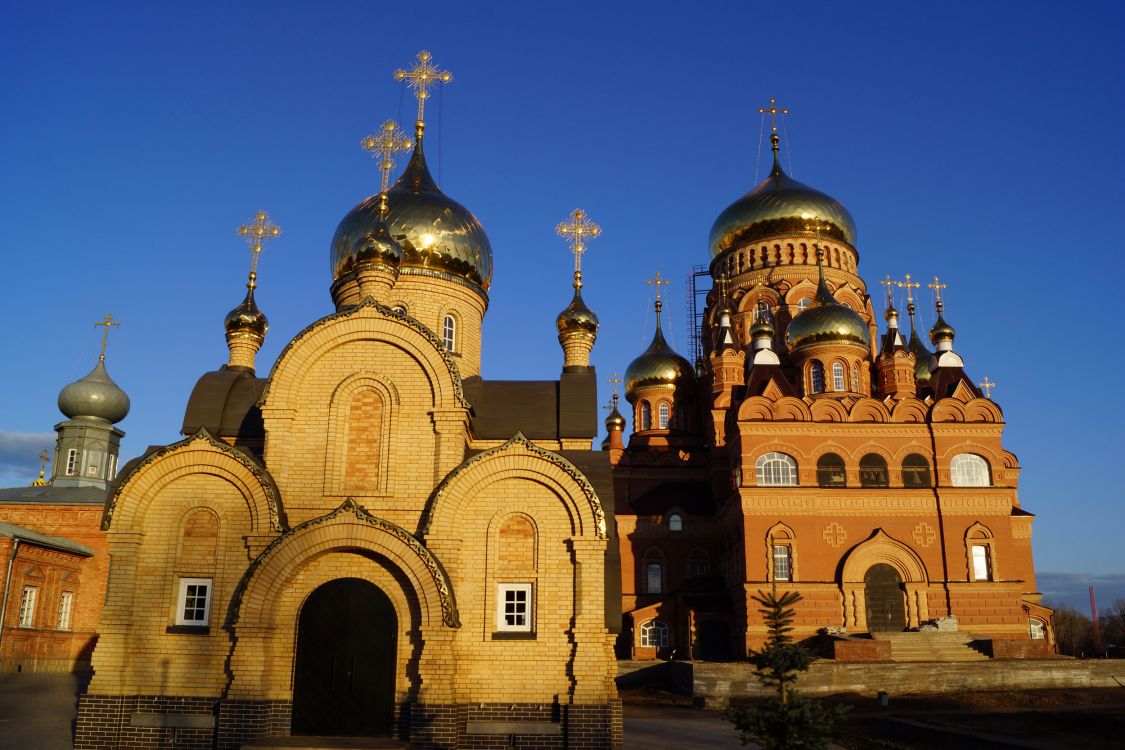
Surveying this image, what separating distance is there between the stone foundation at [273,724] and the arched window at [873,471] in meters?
15.7

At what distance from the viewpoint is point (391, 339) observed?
1289cm

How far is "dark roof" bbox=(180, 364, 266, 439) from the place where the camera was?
14414 mm

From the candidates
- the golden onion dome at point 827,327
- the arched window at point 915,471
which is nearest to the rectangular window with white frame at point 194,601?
the arched window at point 915,471

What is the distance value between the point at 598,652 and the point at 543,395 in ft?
14.8

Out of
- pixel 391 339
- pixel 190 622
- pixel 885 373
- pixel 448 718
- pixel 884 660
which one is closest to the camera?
pixel 448 718

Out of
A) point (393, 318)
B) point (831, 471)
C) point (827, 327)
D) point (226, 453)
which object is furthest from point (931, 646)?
point (226, 453)

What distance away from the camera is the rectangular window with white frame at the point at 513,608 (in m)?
12.0

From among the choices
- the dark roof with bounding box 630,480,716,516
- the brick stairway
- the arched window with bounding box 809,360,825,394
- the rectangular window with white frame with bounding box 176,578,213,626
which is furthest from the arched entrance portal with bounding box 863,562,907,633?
the rectangular window with white frame with bounding box 176,578,213,626

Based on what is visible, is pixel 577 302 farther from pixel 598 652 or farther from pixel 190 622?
pixel 190 622

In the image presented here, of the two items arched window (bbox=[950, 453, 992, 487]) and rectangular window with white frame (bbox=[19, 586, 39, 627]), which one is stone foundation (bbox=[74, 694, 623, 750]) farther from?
arched window (bbox=[950, 453, 992, 487])

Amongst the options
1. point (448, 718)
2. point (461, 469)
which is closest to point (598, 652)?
point (448, 718)

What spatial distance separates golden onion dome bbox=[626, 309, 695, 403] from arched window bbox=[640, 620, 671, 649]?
33.0 feet

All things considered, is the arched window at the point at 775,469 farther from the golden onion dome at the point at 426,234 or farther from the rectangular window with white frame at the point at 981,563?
the golden onion dome at the point at 426,234

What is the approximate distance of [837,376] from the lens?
92.6ft
